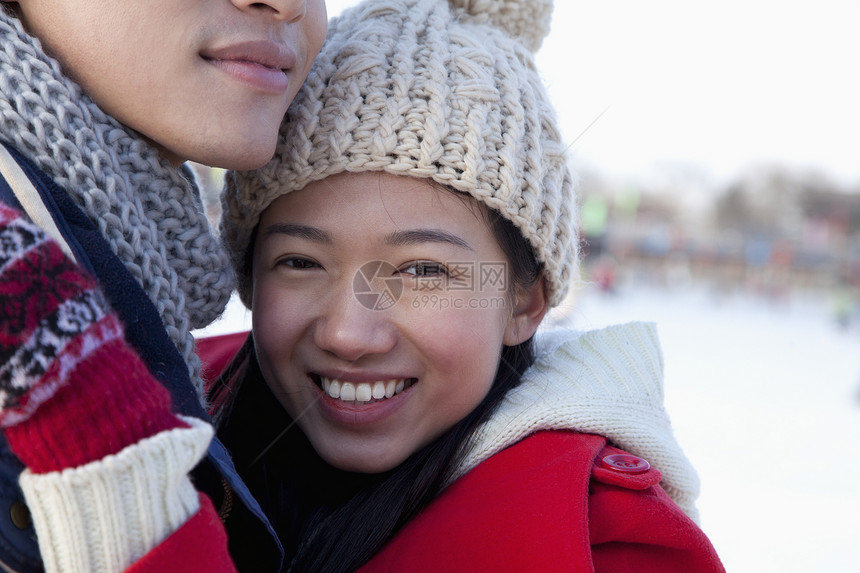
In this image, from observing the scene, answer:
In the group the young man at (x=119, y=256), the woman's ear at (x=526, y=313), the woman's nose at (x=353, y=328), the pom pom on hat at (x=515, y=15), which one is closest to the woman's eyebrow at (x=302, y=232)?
the woman's nose at (x=353, y=328)

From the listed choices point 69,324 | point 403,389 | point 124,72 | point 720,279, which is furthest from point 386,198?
point 720,279

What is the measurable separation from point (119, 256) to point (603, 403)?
0.94 m

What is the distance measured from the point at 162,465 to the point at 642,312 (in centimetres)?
1190

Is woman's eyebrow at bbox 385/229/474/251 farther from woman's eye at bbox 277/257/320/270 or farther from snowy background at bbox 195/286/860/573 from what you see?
snowy background at bbox 195/286/860/573

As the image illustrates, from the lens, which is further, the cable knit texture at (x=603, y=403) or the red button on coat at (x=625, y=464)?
the cable knit texture at (x=603, y=403)

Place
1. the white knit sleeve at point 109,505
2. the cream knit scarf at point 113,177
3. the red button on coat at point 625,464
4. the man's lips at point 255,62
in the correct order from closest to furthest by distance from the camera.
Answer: the white knit sleeve at point 109,505, the cream knit scarf at point 113,177, the man's lips at point 255,62, the red button on coat at point 625,464

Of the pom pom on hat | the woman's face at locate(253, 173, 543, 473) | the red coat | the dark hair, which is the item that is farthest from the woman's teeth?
the pom pom on hat

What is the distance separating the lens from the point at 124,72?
1.01m

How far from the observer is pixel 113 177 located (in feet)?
3.22

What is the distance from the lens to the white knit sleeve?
72cm

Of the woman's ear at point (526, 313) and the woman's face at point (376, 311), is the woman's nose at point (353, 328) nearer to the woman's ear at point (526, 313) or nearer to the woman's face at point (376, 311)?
the woman's face at point (376, 311)

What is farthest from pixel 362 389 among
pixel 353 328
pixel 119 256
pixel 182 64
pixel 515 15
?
pixel 515 15

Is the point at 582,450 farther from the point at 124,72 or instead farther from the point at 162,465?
the point at 124,72

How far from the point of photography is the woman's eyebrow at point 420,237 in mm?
1380
